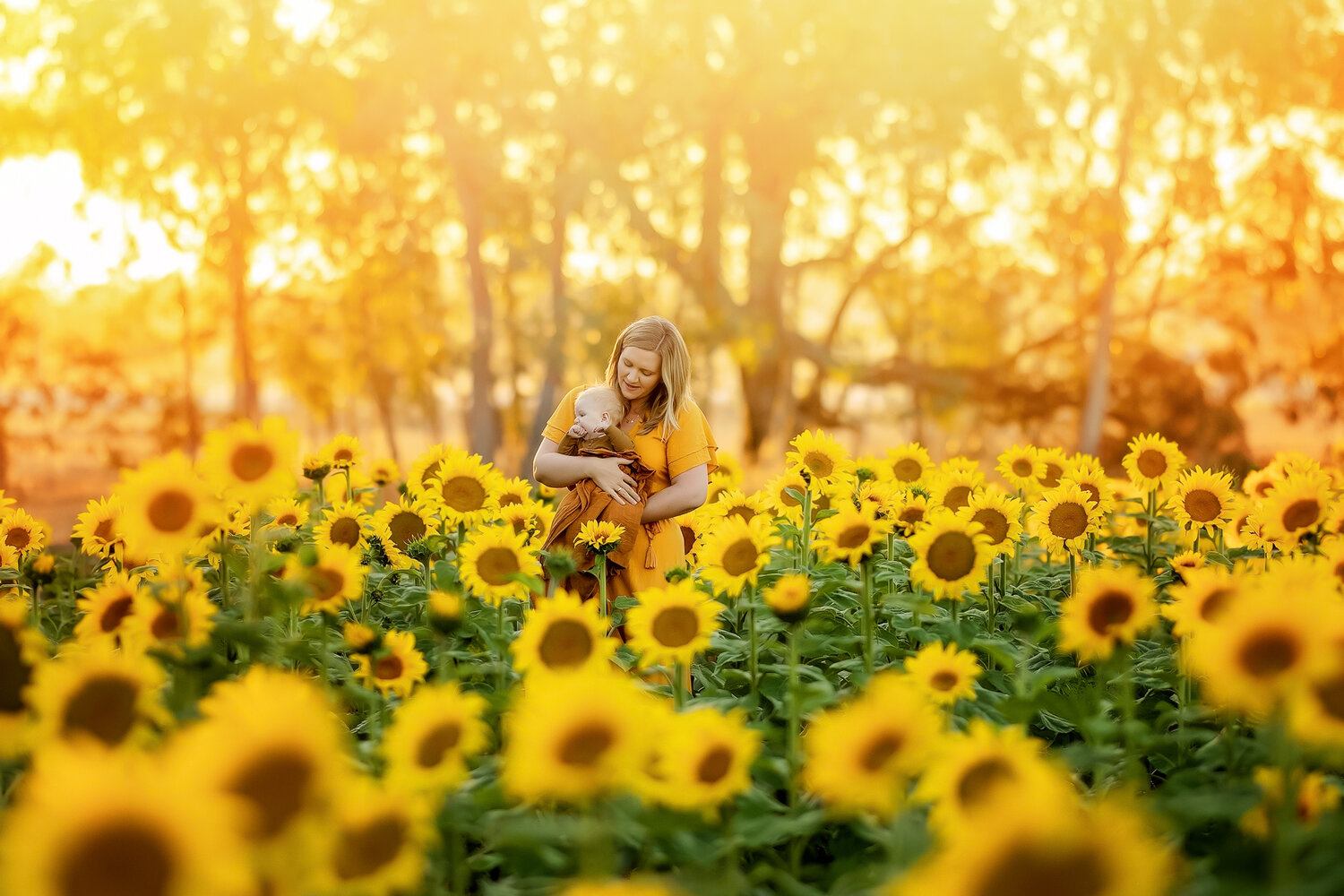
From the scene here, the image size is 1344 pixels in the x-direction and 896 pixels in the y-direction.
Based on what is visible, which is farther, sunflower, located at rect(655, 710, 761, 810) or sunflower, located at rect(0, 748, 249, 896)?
sunflower, located at rect(655, 710, 761, 810)

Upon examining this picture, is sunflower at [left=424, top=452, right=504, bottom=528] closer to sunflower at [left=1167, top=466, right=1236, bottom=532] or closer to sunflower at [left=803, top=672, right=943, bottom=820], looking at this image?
sunflower at [left=803, top=672, right=943, bottom=820]

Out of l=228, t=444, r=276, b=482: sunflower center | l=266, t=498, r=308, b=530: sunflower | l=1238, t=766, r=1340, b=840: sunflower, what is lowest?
l=1238, t=766, r=1340, b=840: sunflower

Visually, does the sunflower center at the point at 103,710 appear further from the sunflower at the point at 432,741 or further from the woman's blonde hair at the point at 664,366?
the woman's blonde hair at the point at 664,366

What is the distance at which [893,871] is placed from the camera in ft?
5.45

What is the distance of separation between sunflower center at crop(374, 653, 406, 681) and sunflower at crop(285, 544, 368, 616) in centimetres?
17

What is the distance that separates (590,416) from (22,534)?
2.07 metres

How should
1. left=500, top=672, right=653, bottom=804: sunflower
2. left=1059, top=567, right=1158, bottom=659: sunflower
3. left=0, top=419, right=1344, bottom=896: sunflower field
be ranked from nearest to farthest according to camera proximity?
left=0, top=419, right=1344, bottom=896: sunflower field → left=500, top=672, right=653, bottom=804: sunflower → left=1059, top=567, right=1158, bottom=659: sunflower

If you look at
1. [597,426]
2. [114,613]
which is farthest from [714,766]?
[597,426]

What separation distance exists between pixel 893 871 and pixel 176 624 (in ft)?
5.32

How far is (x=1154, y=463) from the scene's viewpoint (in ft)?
13.0

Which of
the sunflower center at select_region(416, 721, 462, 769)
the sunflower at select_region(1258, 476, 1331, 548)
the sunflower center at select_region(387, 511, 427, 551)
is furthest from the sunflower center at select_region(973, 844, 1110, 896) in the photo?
the sunflower center at select_region(387, 511, 427, 551)

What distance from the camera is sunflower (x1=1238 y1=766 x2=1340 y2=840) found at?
71.3 inches

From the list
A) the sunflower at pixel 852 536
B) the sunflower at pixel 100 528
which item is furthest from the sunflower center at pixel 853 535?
the sunflower at pixel 100 528

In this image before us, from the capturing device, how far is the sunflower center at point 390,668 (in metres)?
2.53
